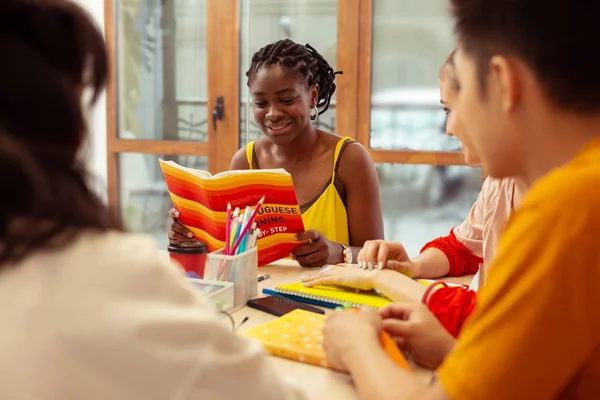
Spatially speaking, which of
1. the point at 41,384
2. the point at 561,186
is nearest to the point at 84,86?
the point at 41,384

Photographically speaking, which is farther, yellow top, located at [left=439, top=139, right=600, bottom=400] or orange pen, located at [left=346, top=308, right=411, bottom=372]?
orange pen, located at [left=346, top=308, right=411, bottom=372]

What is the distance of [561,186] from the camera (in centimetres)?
60

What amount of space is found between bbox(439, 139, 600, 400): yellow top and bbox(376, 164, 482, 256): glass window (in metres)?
2.62

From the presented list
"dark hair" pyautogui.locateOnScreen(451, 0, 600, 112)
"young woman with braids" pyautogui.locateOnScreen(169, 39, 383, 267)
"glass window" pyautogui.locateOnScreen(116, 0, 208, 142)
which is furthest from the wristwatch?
"glass window" pyautogui.locateOnScreen(116, 0, 208, 142)

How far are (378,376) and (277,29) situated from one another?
2.84 meters

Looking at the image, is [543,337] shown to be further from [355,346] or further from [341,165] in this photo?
[341,165]

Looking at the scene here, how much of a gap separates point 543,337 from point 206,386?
321 mm

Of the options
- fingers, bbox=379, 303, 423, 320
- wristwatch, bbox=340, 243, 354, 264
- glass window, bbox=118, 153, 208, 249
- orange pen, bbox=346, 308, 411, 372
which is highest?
fingers, bbox=379, 303, 423, 320

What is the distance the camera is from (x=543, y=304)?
0.59 metres

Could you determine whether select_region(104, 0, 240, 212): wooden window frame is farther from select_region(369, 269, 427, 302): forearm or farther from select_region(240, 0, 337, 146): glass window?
select_region(369, 269, 427, 302): forearm

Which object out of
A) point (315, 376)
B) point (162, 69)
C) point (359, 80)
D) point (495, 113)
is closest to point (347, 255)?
point (315, 376)

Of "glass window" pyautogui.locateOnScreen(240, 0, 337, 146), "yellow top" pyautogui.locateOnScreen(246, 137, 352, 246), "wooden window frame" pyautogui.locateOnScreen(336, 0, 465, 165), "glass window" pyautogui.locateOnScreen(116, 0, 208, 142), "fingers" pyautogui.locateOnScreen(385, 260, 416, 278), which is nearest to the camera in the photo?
"fingers" pyautogui.locateOnScreen(385, 260, 416, 278)

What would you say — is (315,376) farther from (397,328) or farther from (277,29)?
(277,29)

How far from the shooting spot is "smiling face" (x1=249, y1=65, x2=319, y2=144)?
2.00 metres
